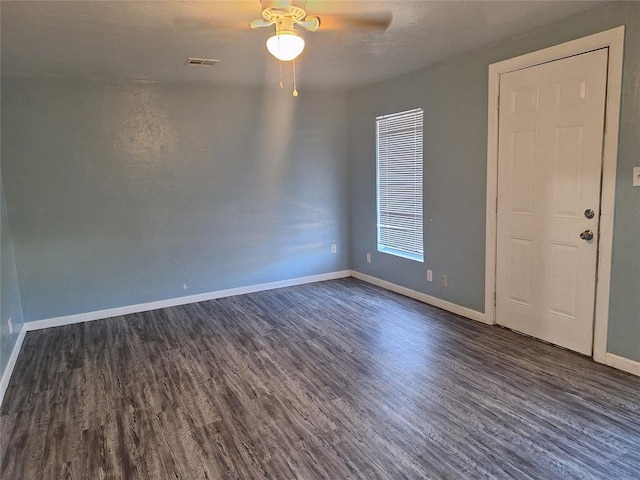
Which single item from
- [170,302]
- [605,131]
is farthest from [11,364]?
[605,131]

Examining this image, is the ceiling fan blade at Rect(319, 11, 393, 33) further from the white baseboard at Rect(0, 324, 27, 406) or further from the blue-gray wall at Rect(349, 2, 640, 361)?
the white baseboard at Rect(0, 324, 27, 406)

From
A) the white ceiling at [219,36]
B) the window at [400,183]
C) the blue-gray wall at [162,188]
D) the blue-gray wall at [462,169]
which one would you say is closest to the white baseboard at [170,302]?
the blue-gray wall at [162,188]

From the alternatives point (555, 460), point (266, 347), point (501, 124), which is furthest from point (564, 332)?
point (266, 347)

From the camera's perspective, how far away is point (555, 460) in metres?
2.01

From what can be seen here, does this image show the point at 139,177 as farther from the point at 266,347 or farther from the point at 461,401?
the point at 461,401

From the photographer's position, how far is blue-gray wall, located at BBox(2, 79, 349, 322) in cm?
397

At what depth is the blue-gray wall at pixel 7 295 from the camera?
311cm

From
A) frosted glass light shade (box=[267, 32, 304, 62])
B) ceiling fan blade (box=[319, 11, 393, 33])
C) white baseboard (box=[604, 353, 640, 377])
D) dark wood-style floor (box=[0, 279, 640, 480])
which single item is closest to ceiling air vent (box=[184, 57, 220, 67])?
ceiling fan blade (box=[319, 11, 393, 33])

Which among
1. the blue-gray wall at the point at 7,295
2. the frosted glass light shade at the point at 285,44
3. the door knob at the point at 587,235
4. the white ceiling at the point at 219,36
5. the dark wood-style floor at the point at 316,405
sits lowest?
the dark wood-style floor at the point at 316,405

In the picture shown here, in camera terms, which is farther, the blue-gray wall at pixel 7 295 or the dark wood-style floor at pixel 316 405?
the blue-gray wall at pixel 7 295

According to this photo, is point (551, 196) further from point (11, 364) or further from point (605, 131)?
point (11, 364)

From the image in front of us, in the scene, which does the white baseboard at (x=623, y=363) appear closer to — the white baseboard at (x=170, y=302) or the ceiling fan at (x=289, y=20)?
the ceiling fan at (x=289, y=20)

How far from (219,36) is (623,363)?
360 cm

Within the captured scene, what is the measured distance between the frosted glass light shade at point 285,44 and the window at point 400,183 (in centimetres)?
224
